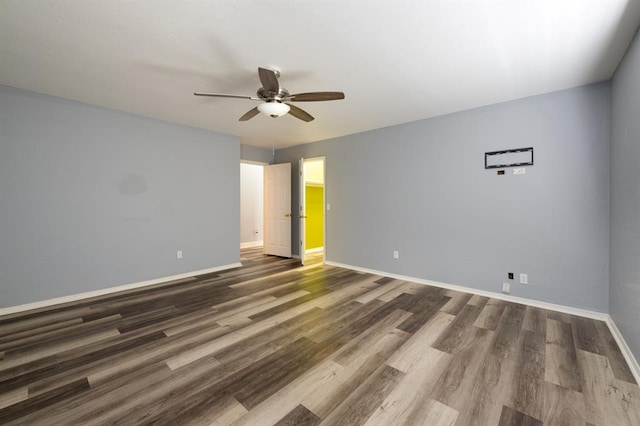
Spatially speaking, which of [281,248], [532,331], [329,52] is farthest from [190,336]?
[281,248]

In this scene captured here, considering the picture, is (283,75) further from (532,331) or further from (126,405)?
(532,331)

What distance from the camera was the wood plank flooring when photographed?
1564mm

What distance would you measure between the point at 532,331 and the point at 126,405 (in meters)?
3.47

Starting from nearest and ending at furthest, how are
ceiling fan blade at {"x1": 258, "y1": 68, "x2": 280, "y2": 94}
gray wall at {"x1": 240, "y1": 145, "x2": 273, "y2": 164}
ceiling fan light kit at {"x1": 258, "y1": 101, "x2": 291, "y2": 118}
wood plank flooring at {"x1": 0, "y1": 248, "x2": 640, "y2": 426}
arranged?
1. wood plank flooring at {"x1": 0, "y1": 248, "x2": 640, "y2": 426}
2. ceiling fan blade at {"x1": 258, "y1": 68, "x2": 280, "y2": 94}
3. ceiling fan light kit at {"x1": 258, "y1": 101, "x2": 291, "y2": 118}
4. gray wall at {"x1": 240, "y1": 145, "x2": 273, "y2": 164}

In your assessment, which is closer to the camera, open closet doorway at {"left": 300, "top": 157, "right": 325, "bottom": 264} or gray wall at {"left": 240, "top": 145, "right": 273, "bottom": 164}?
gray wall at {"left": 240, "top": 145, "right": 273, "bottom": 164}

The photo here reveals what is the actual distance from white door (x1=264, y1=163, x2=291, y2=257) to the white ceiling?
2754 mm

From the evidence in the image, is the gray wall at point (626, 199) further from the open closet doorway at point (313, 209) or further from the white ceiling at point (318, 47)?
the open closet doorway at point (313, 209)

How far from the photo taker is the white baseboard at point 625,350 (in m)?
1.87

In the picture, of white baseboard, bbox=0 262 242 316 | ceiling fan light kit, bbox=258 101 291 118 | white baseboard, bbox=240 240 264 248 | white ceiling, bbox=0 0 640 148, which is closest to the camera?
white ceiling, bbox=0 0 640 148

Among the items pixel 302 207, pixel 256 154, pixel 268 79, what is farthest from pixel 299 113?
pixel 256 154

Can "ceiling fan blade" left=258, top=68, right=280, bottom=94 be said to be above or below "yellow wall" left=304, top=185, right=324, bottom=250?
above

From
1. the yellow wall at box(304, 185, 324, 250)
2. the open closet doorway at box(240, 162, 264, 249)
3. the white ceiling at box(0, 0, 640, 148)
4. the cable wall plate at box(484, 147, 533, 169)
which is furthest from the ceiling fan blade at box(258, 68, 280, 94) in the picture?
the open closet doorway at box(240, 162, 264, 249)

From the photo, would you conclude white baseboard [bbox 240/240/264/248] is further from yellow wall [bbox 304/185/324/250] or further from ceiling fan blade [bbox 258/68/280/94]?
ceiling fan blade [bbox 258/68/280/94]

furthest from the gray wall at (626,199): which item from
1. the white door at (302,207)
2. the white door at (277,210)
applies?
the white door at (277,210)
